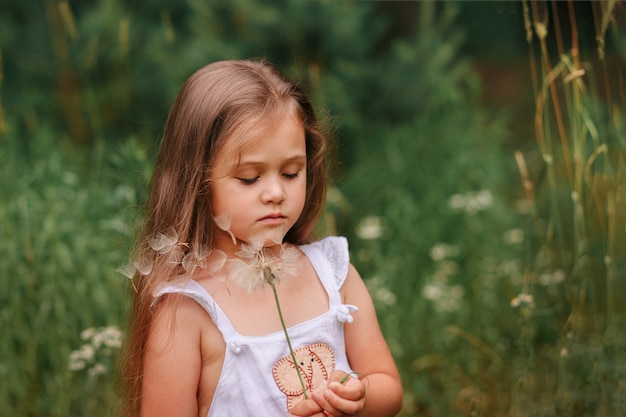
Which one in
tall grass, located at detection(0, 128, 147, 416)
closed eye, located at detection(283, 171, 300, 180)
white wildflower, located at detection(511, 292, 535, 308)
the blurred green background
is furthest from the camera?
tall grass, located at detection(0, 128, 147, 416)

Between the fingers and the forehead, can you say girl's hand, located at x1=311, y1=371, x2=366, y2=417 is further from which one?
the forehead

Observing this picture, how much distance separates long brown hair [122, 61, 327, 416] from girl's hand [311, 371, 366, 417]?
423mm

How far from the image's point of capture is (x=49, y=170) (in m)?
3.33

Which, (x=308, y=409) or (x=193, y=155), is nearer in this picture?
(x=308, y=409)

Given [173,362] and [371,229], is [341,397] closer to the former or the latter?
[173,362]

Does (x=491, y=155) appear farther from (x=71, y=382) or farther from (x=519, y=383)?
(x=71, y=382)

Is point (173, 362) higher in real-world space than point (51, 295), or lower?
higher

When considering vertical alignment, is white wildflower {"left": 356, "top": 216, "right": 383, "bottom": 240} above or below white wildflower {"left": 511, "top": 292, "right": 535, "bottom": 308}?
below

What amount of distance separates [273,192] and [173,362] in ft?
1.35

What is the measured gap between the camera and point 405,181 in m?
4.02

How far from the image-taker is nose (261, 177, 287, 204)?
6.11ft

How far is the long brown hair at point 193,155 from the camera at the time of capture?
6.43ft

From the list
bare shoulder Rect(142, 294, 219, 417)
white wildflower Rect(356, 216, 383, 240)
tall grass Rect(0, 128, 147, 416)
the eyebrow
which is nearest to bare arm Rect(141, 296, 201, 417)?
bare shoulder Rect(142, 294, 219, 417)

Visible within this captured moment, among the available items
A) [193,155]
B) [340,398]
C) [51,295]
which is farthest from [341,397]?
[51,295]
